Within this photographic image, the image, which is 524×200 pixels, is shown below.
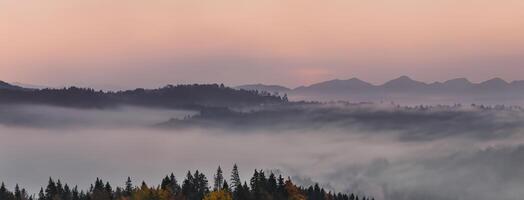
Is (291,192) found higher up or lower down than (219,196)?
lower down

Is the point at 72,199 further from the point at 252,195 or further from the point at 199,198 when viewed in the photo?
the point at 252,195

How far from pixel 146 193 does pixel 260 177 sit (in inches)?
1084

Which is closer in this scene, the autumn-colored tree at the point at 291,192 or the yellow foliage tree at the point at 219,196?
the yellow foliage tree at the point at 219,196

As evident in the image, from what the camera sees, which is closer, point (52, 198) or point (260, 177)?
point (260, 177)

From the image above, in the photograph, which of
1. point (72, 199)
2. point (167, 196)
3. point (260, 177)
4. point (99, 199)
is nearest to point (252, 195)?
point (260, 177)

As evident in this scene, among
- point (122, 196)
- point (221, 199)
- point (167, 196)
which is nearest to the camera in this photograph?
point (221, 199)

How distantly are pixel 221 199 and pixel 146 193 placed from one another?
20.9m

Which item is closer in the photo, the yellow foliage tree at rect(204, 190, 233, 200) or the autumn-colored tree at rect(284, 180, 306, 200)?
the yellow foliage tree at rect(204, 190, 233, 200)

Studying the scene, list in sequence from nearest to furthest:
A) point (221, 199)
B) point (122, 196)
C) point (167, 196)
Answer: point (221, 199), point (167, 196), point (122, 196)

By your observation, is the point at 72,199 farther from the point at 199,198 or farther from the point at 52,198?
the point at 199,198

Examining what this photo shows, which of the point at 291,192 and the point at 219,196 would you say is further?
the point at 291,192

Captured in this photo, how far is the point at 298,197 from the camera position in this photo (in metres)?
184

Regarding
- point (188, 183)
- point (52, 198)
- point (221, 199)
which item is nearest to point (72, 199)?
point (52, 198)

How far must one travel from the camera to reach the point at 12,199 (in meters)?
183
